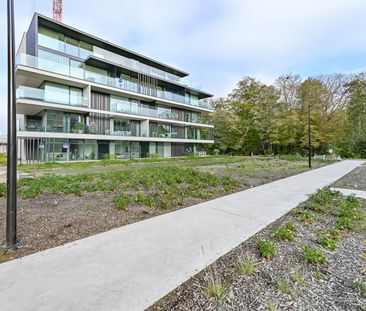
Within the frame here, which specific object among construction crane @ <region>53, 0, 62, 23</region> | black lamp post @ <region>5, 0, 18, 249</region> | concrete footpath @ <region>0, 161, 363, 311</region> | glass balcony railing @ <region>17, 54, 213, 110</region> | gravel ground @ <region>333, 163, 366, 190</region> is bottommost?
concrete footpath @ <region>0, 161, 363, 311</region>

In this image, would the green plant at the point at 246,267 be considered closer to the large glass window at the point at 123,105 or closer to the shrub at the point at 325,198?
the shrub at the point at 325,198

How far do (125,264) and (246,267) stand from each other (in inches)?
60.9

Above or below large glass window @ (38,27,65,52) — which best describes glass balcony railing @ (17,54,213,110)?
below

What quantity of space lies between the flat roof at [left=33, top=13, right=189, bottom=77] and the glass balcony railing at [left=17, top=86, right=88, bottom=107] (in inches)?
229

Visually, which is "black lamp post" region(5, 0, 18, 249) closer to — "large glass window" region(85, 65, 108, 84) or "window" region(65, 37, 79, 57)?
"large glass window" region(85, 65, 108, 84)

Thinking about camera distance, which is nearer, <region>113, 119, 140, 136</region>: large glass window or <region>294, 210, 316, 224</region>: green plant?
<region>294, 210, 316, 224</region>: green plant

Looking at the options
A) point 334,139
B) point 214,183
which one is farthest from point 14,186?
point 334,139

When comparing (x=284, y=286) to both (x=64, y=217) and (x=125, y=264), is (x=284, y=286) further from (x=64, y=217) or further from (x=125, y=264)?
(x=64, y=217)

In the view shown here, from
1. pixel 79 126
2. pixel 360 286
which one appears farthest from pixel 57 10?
pixel 360 286

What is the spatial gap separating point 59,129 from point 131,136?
7.04m

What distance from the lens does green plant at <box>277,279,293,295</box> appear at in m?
2.31

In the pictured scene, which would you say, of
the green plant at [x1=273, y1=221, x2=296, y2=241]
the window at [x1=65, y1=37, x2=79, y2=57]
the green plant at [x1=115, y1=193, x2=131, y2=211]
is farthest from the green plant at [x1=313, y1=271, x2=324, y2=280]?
the window at [x1=65, y1=37, x2=79, y2=57]

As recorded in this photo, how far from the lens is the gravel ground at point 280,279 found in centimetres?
213

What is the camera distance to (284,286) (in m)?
2.36
